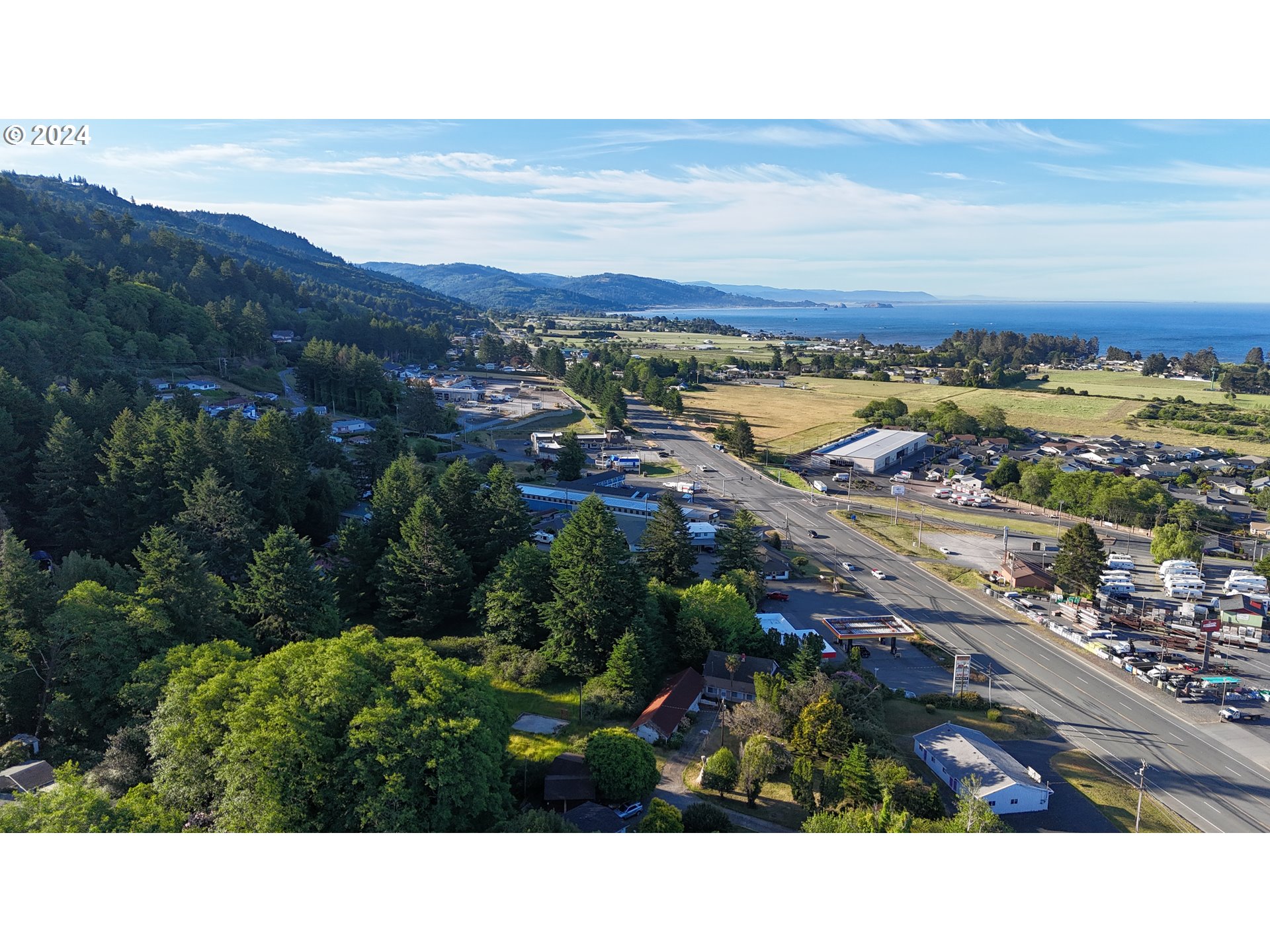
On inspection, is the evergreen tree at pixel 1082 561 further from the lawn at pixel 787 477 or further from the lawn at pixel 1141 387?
the lawn at pixel 1141 387

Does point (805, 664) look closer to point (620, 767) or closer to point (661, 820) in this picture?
Result: point (620, 767)

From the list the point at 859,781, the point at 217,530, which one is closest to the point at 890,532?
the point at 859,781

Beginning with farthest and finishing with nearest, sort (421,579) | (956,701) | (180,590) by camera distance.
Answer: (421,579)
(956,701)
(180,590)

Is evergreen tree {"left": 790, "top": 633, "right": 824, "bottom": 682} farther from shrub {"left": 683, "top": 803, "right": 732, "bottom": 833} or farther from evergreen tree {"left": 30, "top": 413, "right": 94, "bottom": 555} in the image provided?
evergreen tree {"left": 30, "top": 413, "right": 94, "bottom": 555}

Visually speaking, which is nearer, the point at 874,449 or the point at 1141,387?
the point at 874,449

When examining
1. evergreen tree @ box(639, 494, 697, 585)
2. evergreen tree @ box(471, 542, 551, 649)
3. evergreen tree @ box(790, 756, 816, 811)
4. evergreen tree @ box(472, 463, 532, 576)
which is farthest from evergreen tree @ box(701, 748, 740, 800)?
evergreen tree @ box(472, 463, 532, 576)

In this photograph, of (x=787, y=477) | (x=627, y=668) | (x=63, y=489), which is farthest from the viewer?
(x=787, y=477)

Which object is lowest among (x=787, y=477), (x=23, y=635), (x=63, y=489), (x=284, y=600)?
(x=787, y=477)
